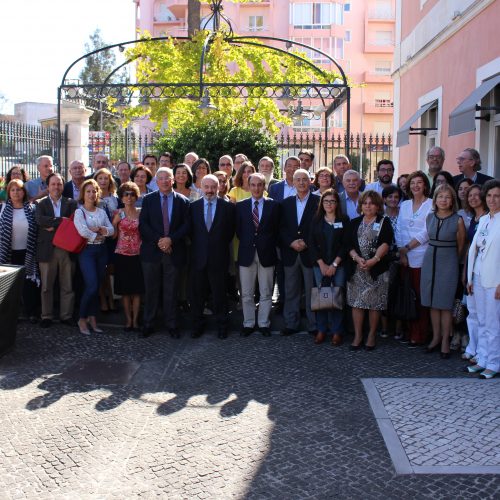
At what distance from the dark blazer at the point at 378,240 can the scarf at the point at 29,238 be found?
3937 mm

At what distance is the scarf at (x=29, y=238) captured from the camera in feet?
29.1

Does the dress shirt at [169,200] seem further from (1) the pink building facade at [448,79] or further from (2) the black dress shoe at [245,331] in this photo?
(1) the pink building facade at [448,79]

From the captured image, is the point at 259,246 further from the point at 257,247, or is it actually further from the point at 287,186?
the point at 287,186

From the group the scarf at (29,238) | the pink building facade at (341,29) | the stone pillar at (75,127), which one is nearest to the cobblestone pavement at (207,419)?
the scarf at (29,238)

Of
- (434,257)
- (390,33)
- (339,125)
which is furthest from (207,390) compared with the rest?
(390,33)

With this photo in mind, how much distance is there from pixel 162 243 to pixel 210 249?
0.58m

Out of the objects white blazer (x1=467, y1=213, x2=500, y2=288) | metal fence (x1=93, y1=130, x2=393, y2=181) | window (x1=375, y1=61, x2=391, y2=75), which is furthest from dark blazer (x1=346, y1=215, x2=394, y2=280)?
window (x1=375, y1=61, x2=391, y2=75)

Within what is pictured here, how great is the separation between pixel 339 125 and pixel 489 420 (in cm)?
5402

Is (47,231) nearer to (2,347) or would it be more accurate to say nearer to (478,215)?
(2,347)

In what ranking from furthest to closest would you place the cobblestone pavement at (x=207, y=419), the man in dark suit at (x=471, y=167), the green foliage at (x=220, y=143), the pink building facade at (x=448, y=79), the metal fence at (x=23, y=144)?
1. the green foliage at (x=220, y=143)
2. the metal fence at (x=23, y=144)
3. the pink building facade at (x=448, y=79)
4. the man in dark suit at (x=471, y=167)
5. the cobblestone pavement at (x=207, y=419)

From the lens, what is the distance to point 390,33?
206 ft

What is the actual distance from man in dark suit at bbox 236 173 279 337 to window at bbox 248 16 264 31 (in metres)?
54.9

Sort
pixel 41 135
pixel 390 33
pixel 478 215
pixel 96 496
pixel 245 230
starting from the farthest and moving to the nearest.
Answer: pixel 390 33
pixel 41 135
pixel 245 230
pixel 478 215
pixel 96 496

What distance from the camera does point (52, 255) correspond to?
8.96m
